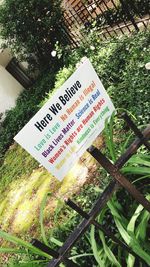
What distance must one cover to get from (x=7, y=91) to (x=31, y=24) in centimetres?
309

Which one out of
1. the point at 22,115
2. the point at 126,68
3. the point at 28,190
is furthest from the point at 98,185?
the point at 22,115

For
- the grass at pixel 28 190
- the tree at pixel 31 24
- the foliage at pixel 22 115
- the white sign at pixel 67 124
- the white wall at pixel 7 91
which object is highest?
the tree at pixel 31 24

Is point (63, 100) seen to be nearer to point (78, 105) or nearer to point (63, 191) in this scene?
point (78, 105)

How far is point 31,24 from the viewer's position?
11.6 m

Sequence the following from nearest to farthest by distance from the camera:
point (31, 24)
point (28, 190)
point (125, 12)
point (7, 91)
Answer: point (28, 190) < point (125, 12) < point (31, 24) < point (7, 91)

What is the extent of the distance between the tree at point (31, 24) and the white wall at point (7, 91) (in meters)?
1.64

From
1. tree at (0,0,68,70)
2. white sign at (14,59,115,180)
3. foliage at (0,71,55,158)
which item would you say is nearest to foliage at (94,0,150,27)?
tree at (0,0,68,70)

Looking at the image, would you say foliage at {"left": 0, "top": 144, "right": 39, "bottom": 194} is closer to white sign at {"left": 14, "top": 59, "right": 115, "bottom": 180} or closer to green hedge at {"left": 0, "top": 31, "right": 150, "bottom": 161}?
green hedge at {"left": 0, "top": 31, "right": 150, "bottom": 161}

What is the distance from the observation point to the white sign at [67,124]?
258 centimetres

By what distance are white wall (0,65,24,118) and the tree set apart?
5.40 ft

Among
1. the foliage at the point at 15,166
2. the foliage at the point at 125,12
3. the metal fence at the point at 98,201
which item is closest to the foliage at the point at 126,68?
the foliage at the point at 125,12

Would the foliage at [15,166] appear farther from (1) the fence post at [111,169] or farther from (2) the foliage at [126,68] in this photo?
(1) the fence post at [111,169]

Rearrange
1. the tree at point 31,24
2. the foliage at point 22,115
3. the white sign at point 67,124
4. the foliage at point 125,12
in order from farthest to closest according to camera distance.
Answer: the tree at point 31,24
the foliage at point 22,115
the foliage at point 125,12
the white sign at point 67,124

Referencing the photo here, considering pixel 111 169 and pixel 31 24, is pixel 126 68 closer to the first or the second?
pixel 111 169
